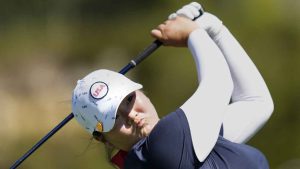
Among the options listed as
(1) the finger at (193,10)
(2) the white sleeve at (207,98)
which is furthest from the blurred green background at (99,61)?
(2) the white sleeve at (207,98)

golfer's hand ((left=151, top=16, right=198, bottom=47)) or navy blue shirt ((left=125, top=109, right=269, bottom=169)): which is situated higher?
golfer's hand ((left=151, top=16, right=198, bottom=47))

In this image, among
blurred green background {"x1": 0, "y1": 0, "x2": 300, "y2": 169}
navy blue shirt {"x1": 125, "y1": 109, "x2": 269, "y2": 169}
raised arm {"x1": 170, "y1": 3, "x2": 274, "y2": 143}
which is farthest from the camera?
blurred green background {"x1": 0, "y1": 0, "x2": 300, "y2": 169}

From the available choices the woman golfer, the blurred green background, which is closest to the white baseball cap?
the woman golfer

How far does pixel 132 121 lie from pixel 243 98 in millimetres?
207

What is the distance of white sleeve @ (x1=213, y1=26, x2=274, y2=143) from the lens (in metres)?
1.20

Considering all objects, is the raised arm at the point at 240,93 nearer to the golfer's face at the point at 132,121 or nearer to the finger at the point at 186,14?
the finger at the point at 186,14

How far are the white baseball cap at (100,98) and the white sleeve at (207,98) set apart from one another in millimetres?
108

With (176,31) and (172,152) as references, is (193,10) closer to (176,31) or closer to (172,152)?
(176,31)

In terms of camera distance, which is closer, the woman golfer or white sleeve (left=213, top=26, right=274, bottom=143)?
the woman golfer

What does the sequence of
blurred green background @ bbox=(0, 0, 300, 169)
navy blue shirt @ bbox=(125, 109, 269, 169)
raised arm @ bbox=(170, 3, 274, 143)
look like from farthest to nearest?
blurred green background @ bbox=(0, 0, 300, 169) → raised arm @ bbox=(170, 3, 274, 143) → navy blue shirt @ bbox=(125, 109, 269, 169)

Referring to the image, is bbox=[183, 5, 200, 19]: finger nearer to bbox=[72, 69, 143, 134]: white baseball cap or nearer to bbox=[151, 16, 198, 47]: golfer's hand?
bbox=[151, 16, 198, 47]: golfer's hand

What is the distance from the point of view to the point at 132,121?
1.15m

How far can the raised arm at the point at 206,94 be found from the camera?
1.09 meters

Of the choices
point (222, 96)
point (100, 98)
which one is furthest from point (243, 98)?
point (100, 98)
